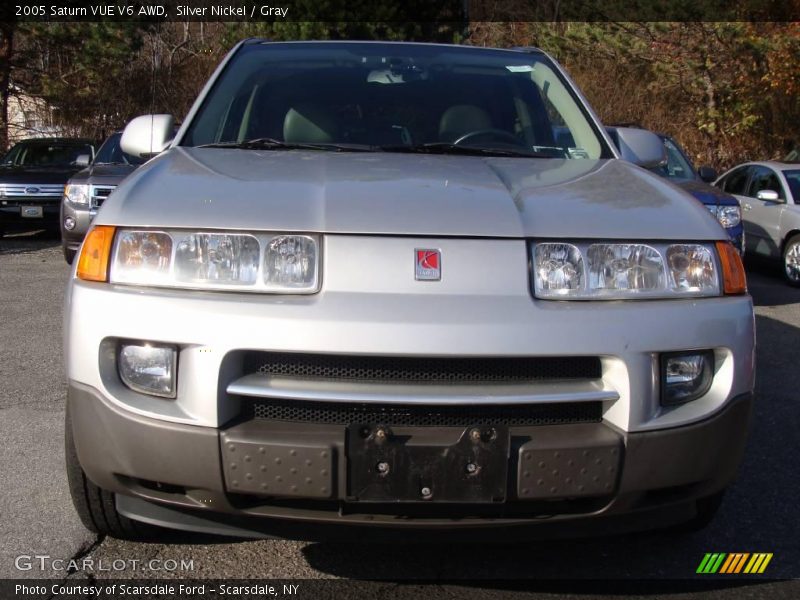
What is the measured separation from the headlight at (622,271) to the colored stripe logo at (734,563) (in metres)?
1.04

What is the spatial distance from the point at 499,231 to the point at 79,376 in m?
1.24

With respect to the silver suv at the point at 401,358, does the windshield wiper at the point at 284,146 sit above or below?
above

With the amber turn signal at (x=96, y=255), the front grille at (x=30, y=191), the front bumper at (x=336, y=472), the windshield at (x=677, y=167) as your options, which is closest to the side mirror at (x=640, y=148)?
the front bumper at (x=336, y=472)

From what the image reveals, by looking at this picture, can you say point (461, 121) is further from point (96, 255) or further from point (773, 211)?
point (773, 211)

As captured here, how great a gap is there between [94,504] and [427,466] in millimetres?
1235

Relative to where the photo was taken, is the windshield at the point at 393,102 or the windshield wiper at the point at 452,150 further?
the windshield at the point at 393,102

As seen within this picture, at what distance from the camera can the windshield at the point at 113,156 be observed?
11.0 metres

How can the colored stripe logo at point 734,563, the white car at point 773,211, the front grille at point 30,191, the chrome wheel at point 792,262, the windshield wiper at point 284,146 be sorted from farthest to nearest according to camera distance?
the front grille at point 30,191
the white car at point 773,211
the chrome wheel at point 792,262
the windshield wiper at point 284,146
the colored stripe logo at point 734,563

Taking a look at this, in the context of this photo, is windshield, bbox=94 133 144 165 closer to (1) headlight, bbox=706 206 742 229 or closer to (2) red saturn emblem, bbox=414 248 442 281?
(1) headlight, bbox=706 206 742 229

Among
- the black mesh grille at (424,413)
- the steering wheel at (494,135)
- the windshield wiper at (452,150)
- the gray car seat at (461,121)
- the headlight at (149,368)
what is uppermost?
the gray car seat at (461,121)

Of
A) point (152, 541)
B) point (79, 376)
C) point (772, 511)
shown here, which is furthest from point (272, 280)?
point (772, 511)

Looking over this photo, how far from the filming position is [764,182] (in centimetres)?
1156

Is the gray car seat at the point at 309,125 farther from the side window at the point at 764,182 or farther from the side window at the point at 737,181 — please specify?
the side window at the point at 737,181

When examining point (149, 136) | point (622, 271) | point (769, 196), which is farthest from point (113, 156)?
point (622, 271)
